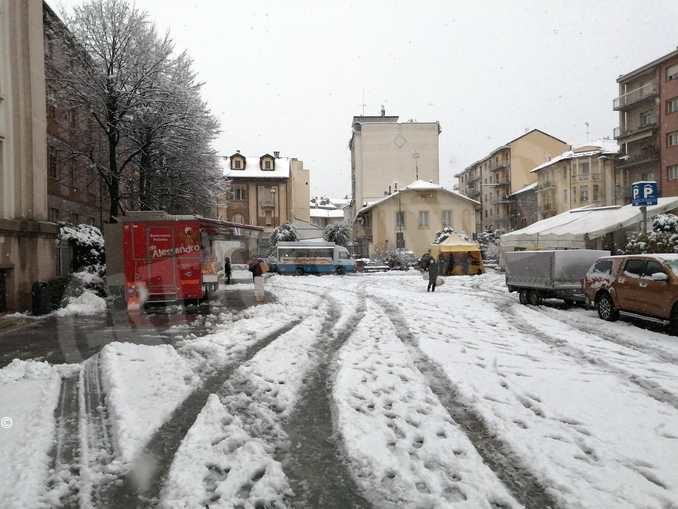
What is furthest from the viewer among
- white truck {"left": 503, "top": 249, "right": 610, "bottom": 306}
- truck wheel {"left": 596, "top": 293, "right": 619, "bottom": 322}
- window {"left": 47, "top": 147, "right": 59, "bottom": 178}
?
window {"left": 47, "top": 147, "right": 59, "bottom": 178}

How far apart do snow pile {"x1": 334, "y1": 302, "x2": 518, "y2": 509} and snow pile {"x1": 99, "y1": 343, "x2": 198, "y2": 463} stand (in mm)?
1990

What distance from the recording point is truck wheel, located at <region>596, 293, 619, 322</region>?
1257 centimetres

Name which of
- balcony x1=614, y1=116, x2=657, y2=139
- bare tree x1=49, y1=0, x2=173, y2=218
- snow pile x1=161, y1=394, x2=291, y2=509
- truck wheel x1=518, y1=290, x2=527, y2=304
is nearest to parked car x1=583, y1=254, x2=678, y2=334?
truck wheel x1=518, y1=290, x2=527, y2=304

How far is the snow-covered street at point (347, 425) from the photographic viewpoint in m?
3.87

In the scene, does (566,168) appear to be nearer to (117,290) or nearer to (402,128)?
(402,128)

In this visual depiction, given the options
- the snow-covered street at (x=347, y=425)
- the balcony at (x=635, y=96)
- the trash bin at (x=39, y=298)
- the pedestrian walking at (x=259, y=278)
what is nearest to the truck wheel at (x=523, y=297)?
the snow-covered street at (x=347, y=425)

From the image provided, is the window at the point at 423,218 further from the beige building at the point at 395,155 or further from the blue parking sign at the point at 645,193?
the blue parking sign at the point at 645,193

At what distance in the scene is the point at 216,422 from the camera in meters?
5.33

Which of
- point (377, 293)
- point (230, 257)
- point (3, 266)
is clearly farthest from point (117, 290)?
point (377, 293)

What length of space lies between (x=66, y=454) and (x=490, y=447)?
12.7 ft

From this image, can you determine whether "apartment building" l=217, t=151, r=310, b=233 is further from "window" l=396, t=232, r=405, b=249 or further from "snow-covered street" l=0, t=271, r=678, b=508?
"snow-covered street" l=0, t=271, r=678, b=508

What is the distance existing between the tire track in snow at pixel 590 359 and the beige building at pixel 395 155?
54632mm

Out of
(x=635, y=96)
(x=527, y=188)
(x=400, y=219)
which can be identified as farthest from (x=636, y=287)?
(x=527, y=188)

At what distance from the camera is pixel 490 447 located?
467cm
